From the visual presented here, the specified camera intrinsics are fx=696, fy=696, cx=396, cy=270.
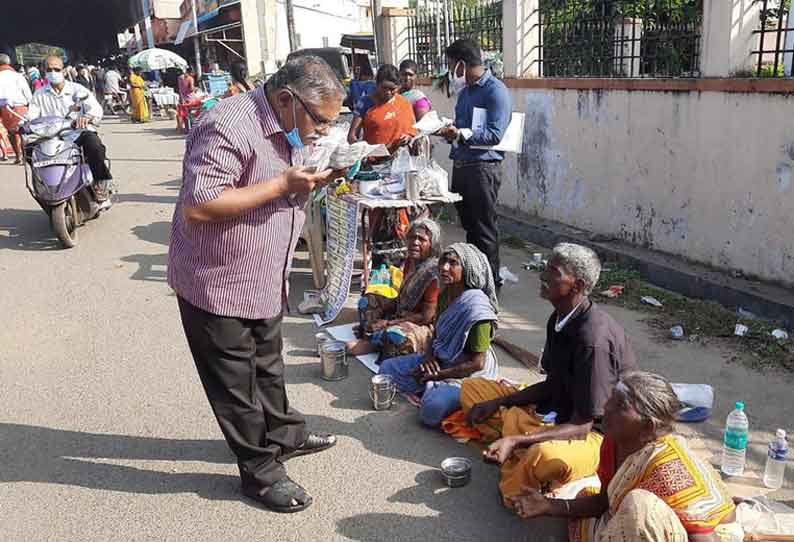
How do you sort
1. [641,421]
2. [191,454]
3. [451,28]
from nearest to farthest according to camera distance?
[641,421]
[191,454]
[451,28]

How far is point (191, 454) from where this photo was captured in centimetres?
354

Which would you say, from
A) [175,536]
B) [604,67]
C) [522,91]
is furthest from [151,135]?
[175,536]

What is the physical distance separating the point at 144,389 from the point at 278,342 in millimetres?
1599

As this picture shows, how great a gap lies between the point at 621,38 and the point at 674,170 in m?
1.47

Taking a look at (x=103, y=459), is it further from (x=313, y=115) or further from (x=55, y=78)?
(x=55, y=78)

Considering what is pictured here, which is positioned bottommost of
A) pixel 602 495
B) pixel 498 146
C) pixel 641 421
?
pixel 602 495

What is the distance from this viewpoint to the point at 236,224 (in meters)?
2.68

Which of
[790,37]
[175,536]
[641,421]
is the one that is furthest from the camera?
[790,37]

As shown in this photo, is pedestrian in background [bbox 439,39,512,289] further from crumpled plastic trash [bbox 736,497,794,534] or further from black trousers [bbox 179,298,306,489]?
crumpled plastic trash [bbox 736,497,794,534]

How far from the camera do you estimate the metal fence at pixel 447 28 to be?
27.6ft

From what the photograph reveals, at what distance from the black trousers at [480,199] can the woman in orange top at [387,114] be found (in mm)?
1067

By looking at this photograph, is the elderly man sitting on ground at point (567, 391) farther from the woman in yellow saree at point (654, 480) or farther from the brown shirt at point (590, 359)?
the woman in yellow saree at point (654, 480)

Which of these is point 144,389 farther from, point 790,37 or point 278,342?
point 790,37

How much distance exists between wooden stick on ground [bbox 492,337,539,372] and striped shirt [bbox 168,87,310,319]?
210 centimetres
